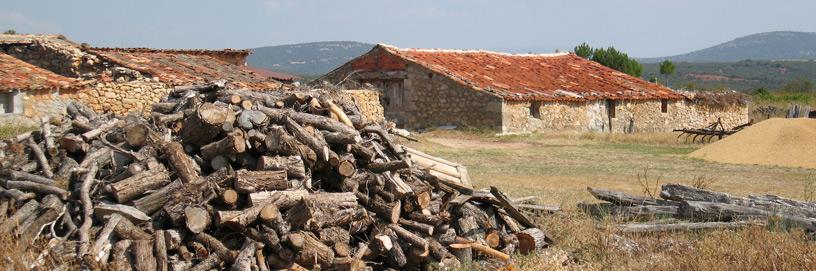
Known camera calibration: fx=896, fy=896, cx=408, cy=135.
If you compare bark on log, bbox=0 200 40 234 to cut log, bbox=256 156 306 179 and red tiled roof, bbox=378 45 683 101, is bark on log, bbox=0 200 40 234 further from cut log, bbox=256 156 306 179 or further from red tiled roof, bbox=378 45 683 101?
red tiled roof, bbox=378 45 683 101

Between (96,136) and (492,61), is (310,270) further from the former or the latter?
(492,61)

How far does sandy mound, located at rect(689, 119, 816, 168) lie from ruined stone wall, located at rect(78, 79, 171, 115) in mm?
13876

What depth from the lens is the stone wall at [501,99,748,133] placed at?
28922 mm

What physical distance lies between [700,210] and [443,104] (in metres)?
19.5

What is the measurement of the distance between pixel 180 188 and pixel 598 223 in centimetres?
472

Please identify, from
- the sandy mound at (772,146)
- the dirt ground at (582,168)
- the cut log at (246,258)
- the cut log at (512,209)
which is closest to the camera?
the cut log at (246,258)

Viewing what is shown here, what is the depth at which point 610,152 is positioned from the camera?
79.0 feet

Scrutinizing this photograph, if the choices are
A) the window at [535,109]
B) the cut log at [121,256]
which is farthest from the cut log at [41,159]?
the window at [535,109]

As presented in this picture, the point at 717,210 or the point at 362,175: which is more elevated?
the point at 362,175

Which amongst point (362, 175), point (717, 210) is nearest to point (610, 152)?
point (717, 210)

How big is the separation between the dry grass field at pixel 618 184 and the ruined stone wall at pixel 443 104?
2.58ft

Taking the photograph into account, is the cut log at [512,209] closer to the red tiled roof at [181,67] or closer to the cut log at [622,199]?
the cut log at [622,199]

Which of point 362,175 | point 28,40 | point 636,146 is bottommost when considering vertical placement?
point 636,146

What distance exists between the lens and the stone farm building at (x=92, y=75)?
20.3m
